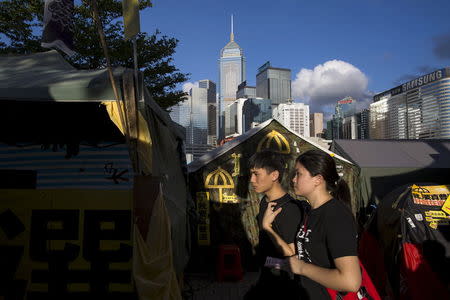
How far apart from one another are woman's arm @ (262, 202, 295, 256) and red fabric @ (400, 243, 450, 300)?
2.66 m

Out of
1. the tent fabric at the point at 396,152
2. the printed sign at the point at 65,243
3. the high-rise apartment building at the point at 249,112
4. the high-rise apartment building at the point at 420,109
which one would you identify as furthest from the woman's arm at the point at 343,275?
the high-rise apartment building at the point at 249,112

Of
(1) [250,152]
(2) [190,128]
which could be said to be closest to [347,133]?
(2) [190,128]

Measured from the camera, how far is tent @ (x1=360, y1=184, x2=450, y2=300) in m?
4.15

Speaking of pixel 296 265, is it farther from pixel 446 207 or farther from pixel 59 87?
pixel 446 207

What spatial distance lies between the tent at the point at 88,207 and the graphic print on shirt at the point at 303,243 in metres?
1.64

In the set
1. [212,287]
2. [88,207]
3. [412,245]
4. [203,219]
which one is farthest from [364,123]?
[88,207]

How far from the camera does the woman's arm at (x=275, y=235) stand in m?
2.43

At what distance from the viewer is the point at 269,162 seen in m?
2.94

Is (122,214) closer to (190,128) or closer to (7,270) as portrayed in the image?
(7,270)

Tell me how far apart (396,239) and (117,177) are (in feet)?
14.9

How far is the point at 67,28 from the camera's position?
151 inches

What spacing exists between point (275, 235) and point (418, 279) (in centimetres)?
283

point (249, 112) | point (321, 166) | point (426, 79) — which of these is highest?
point (426, 79)

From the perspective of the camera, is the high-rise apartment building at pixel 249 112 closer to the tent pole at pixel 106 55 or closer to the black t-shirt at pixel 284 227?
the tent pole at pixel 106 55
